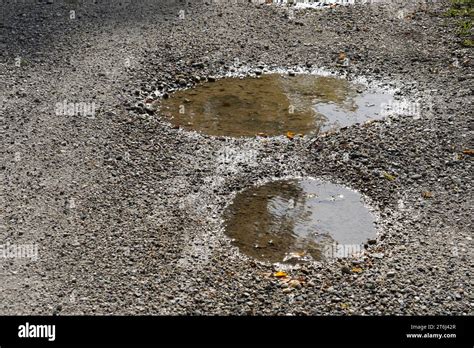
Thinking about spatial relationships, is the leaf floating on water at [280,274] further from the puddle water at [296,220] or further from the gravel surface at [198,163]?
the puddle water at [296,220]

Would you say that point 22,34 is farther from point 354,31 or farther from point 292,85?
point 354,31

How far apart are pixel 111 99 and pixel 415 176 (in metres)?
4.88

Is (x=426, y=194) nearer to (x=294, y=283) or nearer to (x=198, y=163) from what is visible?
(x=294, y=283)

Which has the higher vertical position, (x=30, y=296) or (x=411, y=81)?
(x=411, y=81)

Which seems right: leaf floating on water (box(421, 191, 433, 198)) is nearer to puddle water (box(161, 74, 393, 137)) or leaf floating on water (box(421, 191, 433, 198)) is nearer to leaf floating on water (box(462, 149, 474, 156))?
leaf floating on water (box(462, 149, 474, 156))

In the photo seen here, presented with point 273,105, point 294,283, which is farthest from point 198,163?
point 294,283

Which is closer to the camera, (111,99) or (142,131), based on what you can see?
(142,131)

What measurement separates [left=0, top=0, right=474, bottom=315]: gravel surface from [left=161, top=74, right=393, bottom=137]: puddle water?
330 millimetres

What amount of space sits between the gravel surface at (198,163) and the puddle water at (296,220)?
18cm

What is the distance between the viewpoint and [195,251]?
23.9 feet

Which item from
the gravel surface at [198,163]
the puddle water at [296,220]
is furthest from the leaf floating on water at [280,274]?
the puddle water at [296,220]

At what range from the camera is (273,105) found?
10.5m
